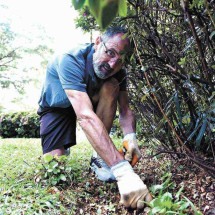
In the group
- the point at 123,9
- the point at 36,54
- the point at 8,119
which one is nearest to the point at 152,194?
the point at 123,9

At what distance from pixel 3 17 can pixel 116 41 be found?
38.8 feet

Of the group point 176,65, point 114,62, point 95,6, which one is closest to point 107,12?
point 95,6

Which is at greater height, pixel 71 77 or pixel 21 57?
pixel 71 77

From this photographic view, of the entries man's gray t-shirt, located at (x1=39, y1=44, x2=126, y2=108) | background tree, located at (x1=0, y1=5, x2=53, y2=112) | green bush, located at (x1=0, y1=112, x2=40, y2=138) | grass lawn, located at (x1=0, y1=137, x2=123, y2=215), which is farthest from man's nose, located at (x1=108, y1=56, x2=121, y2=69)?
background tree, located at (x1=0, y1=5, x2=53, y2=112)

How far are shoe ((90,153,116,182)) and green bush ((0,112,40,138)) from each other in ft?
17.6

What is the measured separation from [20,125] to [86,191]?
5.98m

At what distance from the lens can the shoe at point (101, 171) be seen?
5.22 ft

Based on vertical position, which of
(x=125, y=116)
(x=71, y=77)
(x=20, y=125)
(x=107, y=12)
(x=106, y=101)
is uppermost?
(x=107, y=12)

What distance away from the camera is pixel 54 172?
153 centimetres

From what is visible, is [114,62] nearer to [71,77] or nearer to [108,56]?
[108,56]

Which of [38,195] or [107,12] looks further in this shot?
[38,195]

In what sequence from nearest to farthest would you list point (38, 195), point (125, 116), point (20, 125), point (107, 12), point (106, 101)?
point (107, 12)
point (38, 195)
point (106, 101)
point (125, 116)
point (20, 125)

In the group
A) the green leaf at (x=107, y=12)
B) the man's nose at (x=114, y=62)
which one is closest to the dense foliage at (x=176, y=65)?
the man's nose at (x=114, y=62)

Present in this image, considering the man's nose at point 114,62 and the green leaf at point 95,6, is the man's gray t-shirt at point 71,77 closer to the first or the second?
the man's nose at point 114,62
